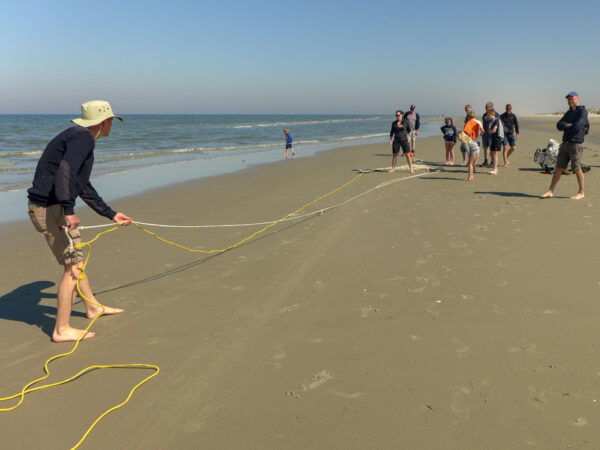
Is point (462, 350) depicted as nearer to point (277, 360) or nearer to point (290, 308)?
point (277, 360)

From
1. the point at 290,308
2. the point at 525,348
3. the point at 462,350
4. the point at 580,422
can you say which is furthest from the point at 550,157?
the point at 580,422

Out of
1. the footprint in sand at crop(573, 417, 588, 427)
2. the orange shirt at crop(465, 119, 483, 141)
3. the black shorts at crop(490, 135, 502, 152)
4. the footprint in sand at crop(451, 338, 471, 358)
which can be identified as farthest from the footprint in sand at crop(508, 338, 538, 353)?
the black shorts at crop(490, 135, 502, 152)

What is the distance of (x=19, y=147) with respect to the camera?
24.7 meters

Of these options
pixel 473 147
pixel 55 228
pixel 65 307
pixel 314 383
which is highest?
pixel 473 147

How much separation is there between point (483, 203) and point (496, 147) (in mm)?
4279

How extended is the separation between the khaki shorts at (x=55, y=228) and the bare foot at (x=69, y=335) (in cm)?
60

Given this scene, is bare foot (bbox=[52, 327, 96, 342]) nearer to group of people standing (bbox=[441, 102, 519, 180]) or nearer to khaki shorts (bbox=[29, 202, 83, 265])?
khaki shorts (bbox=[29, 202, 83, 265])

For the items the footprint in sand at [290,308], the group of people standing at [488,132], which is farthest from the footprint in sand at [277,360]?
the group of people standing at [488,132]

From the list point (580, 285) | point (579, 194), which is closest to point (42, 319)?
point (580, 285)

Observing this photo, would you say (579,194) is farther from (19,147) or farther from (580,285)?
(19,147)

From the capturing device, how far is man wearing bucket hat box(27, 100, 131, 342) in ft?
10.4

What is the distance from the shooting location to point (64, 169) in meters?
3.14

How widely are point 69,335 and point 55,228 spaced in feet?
2.99

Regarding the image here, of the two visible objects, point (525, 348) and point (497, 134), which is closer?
point (525, 348)
